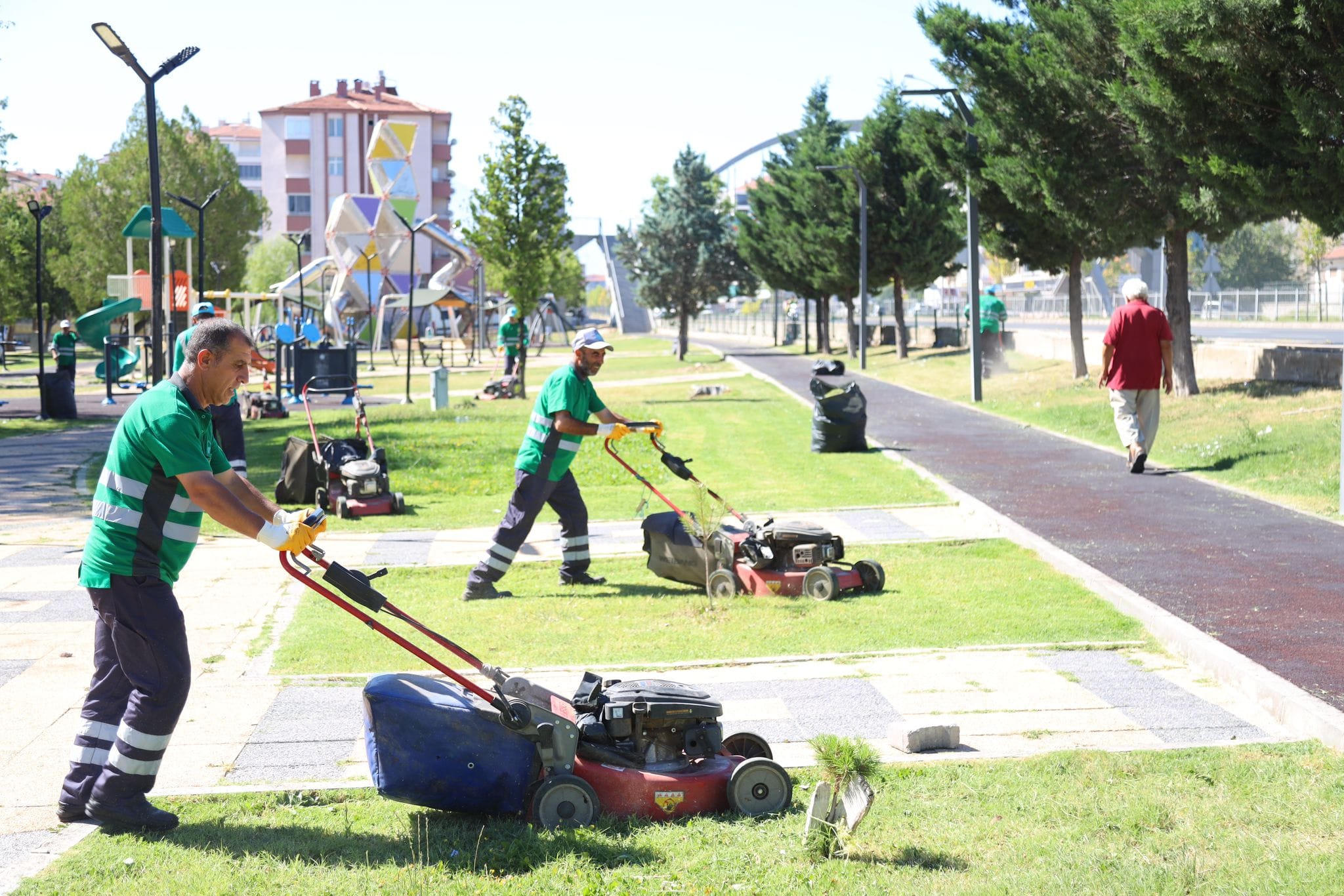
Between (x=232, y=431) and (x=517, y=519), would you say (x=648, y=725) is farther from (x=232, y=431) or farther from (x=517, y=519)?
(x=232, y=431)

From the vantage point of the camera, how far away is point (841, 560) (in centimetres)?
991

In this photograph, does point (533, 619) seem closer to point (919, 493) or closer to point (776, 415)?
point (919, 493)

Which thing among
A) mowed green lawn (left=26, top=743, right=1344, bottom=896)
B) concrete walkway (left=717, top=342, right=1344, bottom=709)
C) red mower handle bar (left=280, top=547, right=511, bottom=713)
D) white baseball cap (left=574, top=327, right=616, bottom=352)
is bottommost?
mowed green lawn (left=26, top=743, right=1344, bottom=896)

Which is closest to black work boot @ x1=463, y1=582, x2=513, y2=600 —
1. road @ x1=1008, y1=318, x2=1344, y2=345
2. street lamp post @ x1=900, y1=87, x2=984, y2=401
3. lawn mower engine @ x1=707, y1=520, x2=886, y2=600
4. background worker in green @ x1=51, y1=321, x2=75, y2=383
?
lawn mower engine @ x1=707, y1=520, x2=886, y2=600

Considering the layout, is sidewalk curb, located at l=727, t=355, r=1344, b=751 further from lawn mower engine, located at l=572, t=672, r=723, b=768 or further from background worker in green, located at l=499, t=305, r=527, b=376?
background worker in green, located at l=499, t=305, r=527, b=376

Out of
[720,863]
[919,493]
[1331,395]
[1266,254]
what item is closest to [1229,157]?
[1331,395]

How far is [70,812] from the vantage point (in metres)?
5.10

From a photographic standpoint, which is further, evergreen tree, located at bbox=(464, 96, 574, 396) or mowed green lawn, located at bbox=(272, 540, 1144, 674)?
evergreen tree, located at bbox=(464, 96, 574, 396)

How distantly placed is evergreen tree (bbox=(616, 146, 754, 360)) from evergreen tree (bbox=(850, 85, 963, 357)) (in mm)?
13932

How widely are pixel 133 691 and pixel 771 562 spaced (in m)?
5.01

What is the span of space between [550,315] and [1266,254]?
47011mm

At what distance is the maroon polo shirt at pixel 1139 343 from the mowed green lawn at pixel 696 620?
191 inches

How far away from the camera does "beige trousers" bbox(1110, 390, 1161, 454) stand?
14852mm

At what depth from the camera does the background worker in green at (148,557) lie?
4973 mm
